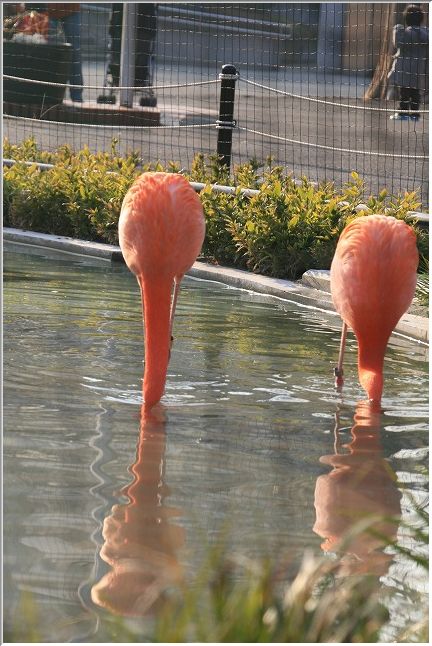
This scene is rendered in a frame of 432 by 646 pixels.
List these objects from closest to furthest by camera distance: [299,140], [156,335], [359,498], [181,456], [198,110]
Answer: [359,498]
[181,456]
[156,335]
[299,140]
[198,110]

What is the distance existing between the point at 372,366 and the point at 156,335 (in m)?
0.99

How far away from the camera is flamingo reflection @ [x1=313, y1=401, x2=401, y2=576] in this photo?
12.0 ft

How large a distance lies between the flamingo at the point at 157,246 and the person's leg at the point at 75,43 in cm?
1401

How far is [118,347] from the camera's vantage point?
21.4ft

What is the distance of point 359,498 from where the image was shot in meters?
4.26

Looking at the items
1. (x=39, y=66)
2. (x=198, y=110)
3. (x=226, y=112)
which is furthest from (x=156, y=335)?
(x=39, y=66)

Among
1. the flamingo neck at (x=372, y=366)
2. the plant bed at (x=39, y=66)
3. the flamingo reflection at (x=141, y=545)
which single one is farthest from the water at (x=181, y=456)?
the plant bed at (x=39, y=66)

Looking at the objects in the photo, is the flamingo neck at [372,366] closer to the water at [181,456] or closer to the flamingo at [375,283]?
the flamingo at [375,283]

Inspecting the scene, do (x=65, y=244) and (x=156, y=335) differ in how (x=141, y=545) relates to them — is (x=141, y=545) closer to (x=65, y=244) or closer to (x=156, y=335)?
(x=156, y=335)

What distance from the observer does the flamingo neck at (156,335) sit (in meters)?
4.85

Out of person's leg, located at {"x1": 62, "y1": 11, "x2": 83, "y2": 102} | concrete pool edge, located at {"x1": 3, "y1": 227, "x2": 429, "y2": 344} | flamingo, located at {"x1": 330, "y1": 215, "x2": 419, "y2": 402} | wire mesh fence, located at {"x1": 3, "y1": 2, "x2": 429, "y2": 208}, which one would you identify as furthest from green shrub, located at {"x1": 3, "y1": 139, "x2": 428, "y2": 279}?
person's leg, located at {"x1": 62, "y1": 11, "x2": 83, "y2": 102}

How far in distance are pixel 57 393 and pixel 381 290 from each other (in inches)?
60.4

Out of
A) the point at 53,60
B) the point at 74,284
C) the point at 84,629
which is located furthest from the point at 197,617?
the point at 53,60

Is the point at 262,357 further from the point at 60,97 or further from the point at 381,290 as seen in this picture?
the point at 60,97
